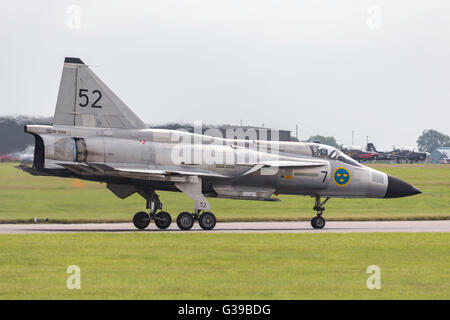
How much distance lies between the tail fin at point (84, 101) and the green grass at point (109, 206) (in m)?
6.12

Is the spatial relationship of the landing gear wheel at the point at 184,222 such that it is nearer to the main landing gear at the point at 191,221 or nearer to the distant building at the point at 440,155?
the main landing gear at the point at 191,221

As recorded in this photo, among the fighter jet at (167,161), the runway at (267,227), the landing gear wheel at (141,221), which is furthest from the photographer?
the landing gear wheel at (141,221)

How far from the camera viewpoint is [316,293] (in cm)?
1381

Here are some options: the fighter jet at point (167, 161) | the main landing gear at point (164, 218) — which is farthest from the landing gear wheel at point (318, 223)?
the main landing gear at point (164, 218)

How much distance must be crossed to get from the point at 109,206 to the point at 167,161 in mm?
5991

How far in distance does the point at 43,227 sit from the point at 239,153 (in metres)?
7.36

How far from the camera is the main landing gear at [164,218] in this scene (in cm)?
2816

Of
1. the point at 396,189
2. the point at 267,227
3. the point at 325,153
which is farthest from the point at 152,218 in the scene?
the point at 396,189

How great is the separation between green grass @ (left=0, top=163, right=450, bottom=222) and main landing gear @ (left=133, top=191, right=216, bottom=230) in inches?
170

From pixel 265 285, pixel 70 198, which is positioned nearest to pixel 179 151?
pixel 70 198

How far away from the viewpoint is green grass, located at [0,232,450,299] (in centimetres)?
1391

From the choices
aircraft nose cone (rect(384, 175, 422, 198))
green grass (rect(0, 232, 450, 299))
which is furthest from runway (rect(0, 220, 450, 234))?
green grass (rect(0, 232, 450, 299))

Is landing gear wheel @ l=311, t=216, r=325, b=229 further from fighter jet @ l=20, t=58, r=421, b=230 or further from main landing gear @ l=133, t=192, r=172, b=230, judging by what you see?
main landing gear @ l=133, t=192, r=172, b=230
